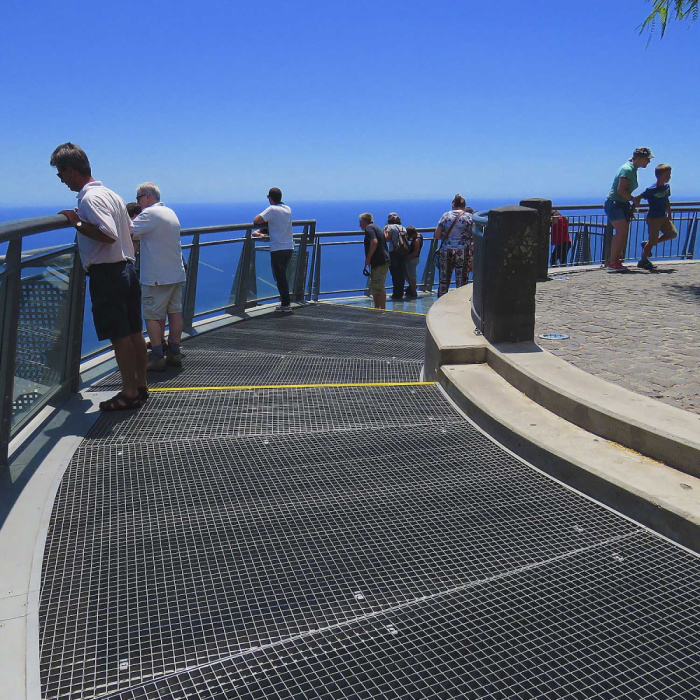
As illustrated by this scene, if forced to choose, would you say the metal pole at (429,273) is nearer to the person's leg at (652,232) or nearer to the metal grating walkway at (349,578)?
the person's leg at (652,232)

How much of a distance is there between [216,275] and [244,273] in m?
0.78

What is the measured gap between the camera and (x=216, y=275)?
32.2ft

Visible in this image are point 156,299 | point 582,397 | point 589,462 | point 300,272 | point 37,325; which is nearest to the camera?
point 589,462

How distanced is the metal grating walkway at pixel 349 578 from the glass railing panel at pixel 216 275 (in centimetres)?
511

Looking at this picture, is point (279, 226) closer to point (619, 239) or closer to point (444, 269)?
point (444, 269)

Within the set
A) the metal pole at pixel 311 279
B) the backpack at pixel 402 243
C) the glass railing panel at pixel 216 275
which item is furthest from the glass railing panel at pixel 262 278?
the backpack at pixel 402 243

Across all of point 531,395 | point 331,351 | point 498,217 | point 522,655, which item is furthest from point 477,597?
point 331,351

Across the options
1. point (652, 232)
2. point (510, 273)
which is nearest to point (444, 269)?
point (652, 232)

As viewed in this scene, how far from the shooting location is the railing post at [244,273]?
10398 mm

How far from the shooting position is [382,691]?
7.23 feet

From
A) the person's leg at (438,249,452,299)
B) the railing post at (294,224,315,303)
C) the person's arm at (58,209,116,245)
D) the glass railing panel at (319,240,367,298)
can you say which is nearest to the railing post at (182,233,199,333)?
the railing post at (294,224,315,303)

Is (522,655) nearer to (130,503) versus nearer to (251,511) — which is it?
(251,511)

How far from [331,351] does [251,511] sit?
4.86 m

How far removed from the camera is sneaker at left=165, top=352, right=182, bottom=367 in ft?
23.3
